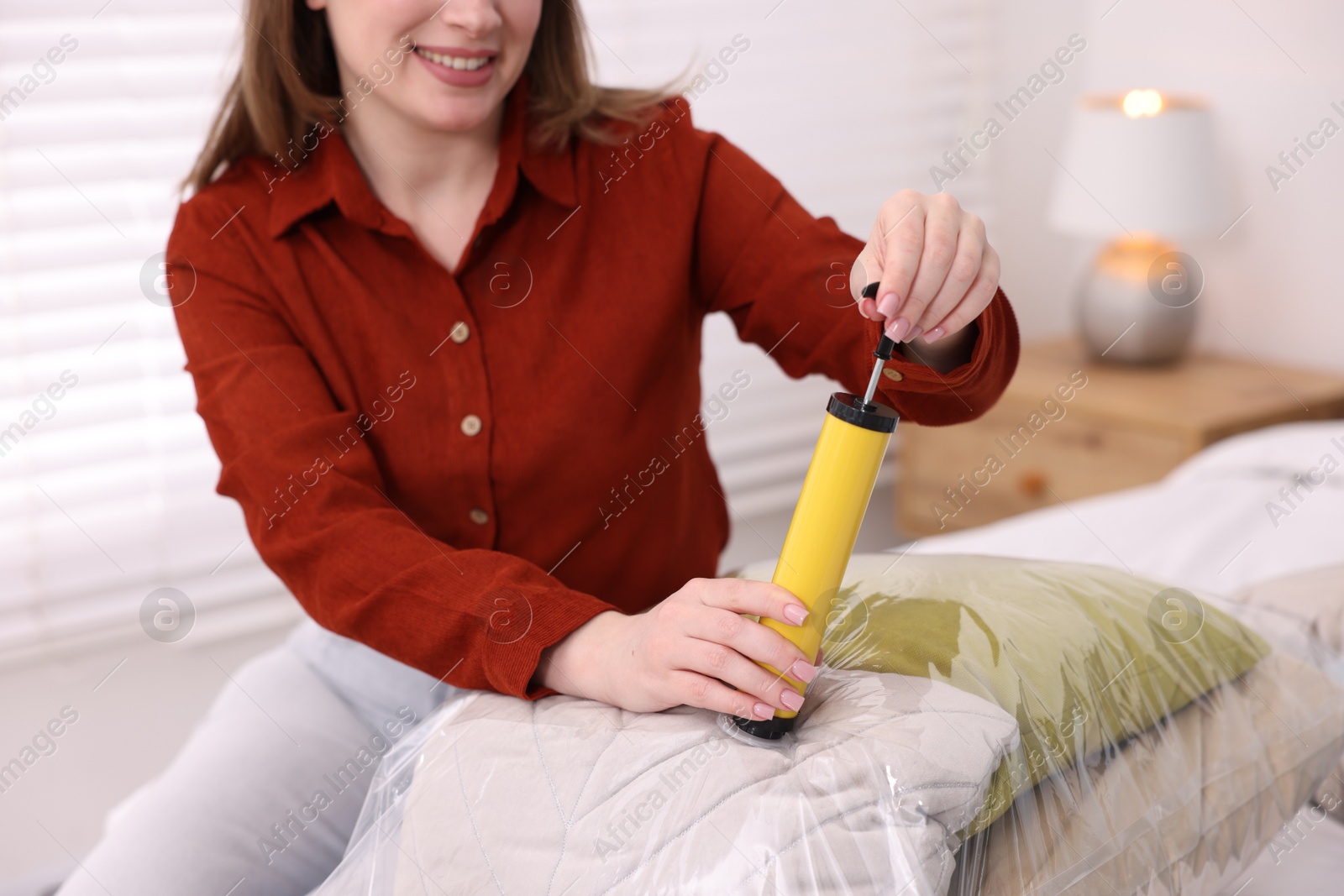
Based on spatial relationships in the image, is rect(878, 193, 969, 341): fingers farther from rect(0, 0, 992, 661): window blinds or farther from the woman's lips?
rect(0, 0, 992, 661): window blinds

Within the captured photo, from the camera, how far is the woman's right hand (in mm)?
616

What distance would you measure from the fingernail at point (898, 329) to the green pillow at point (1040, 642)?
0.57 ft

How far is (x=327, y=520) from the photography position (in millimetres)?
826

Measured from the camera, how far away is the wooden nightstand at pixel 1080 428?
196 centimetres

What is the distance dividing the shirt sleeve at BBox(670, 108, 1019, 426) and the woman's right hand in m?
0.25

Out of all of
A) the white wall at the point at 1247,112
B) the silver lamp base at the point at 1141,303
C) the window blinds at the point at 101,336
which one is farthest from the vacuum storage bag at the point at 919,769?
the white wall at the point at 1247,112

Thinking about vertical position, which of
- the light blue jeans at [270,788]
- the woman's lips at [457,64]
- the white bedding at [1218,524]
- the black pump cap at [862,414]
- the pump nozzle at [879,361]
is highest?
the woman's lips at [457,64]

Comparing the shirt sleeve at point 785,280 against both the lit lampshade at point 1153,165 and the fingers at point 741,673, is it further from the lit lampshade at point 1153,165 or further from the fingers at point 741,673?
the lit lampshade at point 1153,165

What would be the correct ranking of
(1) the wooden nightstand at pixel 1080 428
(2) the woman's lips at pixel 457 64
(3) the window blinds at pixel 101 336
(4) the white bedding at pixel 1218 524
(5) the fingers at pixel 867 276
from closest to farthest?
1. (5) the fingers at pixel 867 276
2. (2) the woman's lips at pixel 457 64
3. (4) the white bedding at pixel 1218 524
4. (3) the window blinds at pixel 101 336
5. (1) the wooden nightstand at pixel 1080 428

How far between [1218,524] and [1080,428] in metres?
0.68

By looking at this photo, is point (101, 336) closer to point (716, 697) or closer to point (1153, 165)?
point (716, 697)

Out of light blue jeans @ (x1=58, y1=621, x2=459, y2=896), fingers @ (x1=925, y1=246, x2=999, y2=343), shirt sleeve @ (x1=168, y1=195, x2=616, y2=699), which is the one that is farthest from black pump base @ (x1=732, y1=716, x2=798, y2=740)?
light blue jeans @ (x1=58, y1=621, x2=459, y2=896)

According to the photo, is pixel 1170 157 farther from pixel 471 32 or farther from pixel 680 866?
pixel 680 866

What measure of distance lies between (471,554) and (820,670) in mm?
251
